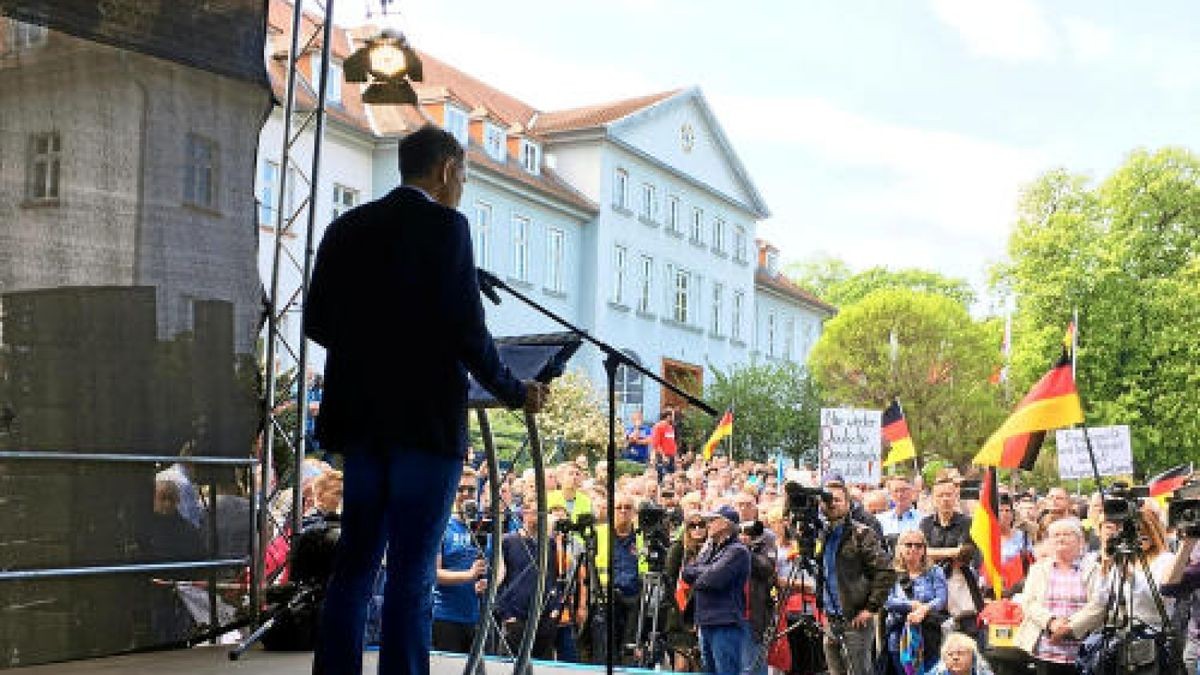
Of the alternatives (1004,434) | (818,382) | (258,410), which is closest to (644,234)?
(818,382)

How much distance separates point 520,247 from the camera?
40188 mm

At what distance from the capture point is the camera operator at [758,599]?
10586mm

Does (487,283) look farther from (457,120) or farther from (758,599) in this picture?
(457,120)

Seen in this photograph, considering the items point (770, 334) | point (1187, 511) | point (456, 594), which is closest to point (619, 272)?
point (770, 334)

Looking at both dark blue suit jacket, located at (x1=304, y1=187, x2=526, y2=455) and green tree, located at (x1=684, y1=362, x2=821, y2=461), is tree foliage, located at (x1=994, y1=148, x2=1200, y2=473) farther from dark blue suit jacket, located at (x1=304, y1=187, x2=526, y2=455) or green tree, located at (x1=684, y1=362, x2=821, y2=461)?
dark blue suit jacket, located at (x1=304, y1=187, x2=526, y2=455)

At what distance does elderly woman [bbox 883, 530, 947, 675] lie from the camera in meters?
9.70

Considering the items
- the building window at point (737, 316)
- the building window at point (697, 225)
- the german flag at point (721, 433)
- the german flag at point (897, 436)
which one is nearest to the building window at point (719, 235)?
the building window at point (697, 225)

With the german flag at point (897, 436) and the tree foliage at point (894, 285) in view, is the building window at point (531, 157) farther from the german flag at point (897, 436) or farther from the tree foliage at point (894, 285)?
the tree foliage at point (894, 285)

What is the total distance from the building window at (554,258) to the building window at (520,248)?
1316mm

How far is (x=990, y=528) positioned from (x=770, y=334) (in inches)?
1916

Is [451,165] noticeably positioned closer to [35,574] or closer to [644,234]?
[35,574]

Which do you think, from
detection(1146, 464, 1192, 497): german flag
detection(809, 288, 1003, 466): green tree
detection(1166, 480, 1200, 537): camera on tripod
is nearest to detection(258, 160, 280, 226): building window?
detection(1146, 464, 1192, 497): german flag

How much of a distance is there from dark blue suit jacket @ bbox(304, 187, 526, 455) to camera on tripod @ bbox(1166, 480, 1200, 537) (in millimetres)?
4880

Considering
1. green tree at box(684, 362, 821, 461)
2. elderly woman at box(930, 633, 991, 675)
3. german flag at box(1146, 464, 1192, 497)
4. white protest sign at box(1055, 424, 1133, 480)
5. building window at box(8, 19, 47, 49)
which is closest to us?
building window at box(8, 19, 47, 49)
